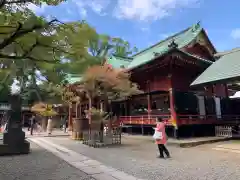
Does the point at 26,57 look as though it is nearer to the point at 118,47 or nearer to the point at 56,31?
the point at 56,31

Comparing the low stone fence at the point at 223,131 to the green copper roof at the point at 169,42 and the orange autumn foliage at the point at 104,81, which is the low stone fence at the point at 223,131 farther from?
Answer: the orange autumn foliage at the point at 104,81

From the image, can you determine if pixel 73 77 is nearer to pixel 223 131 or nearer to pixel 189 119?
pixel 189 119

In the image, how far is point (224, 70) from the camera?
533 inches

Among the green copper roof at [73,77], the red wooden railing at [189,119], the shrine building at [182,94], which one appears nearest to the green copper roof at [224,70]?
the shrine building at [182,94]

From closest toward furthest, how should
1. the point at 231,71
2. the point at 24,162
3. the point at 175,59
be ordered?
1. the point at 24,162
2. the point at 231,71
3. the point at 175,59

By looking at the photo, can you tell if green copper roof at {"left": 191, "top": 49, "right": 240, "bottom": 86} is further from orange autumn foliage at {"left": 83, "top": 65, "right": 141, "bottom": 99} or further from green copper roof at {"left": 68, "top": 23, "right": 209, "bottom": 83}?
orange autumn foliage at {"left": 83, "top": 65, "right": 141, "bottom": 99}

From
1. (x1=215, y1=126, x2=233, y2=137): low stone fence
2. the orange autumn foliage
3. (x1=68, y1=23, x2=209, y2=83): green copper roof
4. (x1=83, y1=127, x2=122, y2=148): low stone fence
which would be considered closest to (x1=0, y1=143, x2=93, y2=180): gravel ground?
(x1=83, y1=127, x2=122, y2=148): low stone fence

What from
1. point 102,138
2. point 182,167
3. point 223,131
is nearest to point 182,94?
point 223,131

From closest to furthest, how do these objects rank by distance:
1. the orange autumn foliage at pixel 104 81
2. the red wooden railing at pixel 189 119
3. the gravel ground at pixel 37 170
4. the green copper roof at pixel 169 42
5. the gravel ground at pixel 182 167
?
the gravel ground at pixel 37 170 < the gravel ground at pixel 182 167 < the orange autumn foliage at pixel 104 81 < the red wooden railing at pixel 189 119 < the green copper roof at pixel 169 42

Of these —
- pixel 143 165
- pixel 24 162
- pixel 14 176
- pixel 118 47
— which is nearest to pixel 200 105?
pixel 143 165

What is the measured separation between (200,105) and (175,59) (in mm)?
4133

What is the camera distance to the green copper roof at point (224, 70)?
12500 mm

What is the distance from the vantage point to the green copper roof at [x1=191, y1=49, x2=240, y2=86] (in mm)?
12500

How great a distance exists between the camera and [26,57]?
5.39 metres
